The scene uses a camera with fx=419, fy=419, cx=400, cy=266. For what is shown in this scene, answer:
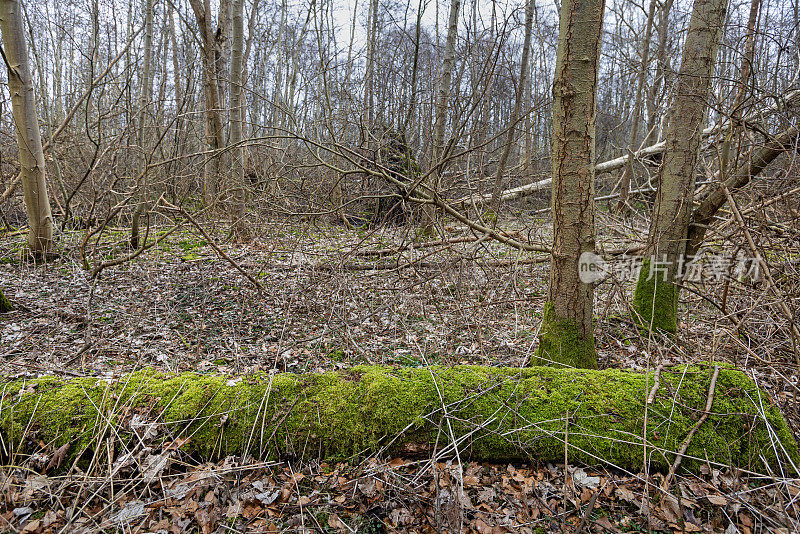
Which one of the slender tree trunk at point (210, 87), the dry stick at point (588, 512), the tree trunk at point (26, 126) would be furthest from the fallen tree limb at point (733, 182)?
the tree trunk at point (26, 126)

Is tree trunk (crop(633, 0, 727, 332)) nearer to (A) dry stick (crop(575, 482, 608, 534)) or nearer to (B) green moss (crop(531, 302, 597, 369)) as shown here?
(B) green moss (crop(531, 302, 597, 369))

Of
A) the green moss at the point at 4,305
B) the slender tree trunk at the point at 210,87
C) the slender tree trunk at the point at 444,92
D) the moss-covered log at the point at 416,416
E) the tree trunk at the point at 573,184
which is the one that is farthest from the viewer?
the slender tree trunk at the point at 210,87

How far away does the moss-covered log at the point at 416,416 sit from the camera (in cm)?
227

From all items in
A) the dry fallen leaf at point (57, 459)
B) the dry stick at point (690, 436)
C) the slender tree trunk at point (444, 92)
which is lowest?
the dry fallen leaf at point (57, 459)

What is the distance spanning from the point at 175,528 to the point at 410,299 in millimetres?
3319

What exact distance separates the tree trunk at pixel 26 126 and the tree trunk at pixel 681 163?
25.7ft

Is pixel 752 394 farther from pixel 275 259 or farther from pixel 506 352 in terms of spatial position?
pixel 275 259

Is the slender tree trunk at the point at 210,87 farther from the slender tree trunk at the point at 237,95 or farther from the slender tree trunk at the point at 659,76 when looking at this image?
the slender tree trunk at the point at 659,76

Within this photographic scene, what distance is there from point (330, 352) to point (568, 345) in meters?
2.08

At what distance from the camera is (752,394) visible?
242cm

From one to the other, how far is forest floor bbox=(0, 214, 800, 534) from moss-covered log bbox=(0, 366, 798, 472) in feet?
0.37

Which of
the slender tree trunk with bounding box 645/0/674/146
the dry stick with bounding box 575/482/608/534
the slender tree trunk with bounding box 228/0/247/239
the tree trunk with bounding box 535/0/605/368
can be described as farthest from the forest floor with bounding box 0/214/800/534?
the slender tree trunk with bounding box 645/0/674/146

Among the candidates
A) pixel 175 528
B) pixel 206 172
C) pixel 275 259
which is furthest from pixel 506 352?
pixel 206 172

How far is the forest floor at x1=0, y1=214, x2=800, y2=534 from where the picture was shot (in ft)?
6.42
